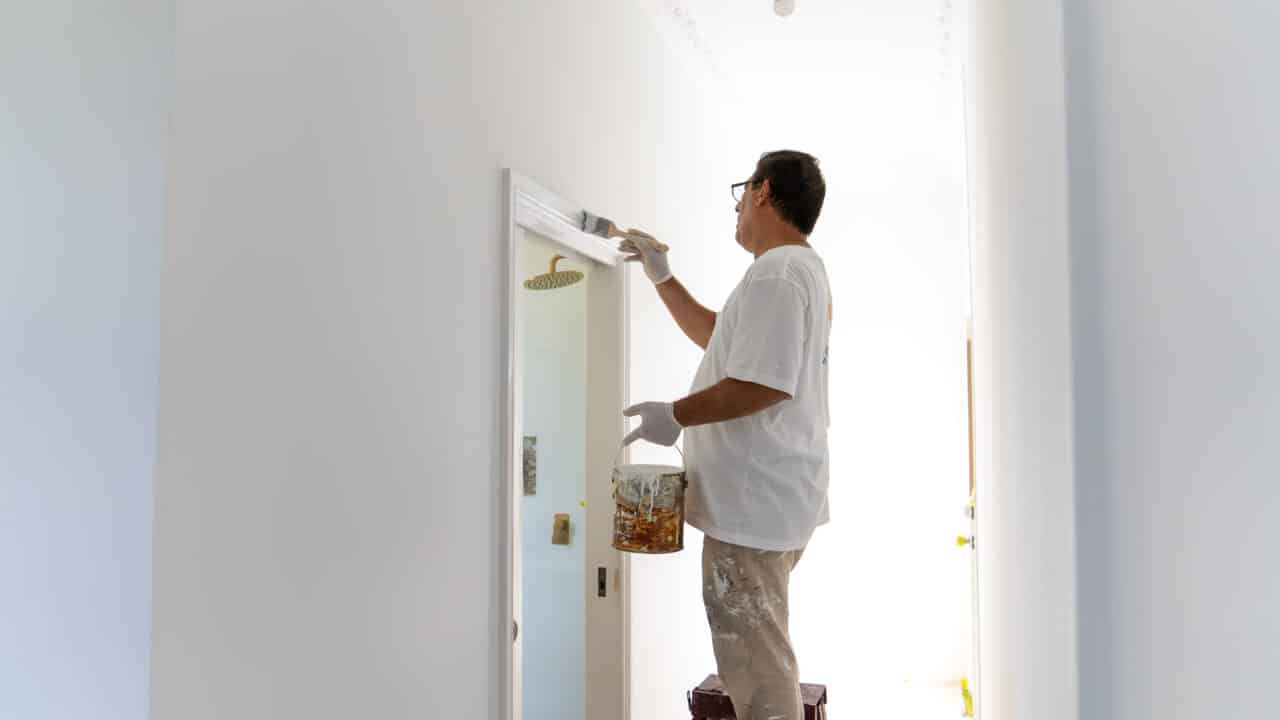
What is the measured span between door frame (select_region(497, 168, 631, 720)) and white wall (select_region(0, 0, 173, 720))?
2.87 ft

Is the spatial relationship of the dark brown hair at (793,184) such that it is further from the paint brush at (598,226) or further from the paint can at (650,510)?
the paint can at (650,510)

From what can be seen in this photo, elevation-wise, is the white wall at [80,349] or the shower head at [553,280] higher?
the shower head at [553,280]

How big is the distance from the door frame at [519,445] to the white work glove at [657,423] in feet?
0.91

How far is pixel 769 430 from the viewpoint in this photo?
188 cm

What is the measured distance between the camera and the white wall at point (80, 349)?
86cm

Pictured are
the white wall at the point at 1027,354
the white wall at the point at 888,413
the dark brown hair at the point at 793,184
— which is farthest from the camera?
the white wall at the point at 888,413

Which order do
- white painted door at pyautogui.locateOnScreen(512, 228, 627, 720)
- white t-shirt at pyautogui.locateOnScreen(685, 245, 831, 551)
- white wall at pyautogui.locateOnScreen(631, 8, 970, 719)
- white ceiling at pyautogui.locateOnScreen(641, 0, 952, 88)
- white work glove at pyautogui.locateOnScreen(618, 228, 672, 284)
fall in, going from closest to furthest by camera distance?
white t-shirt at pyautogui.locateOnScreen(685, 245, 831, 551) → white work glove at pyautogui.locateOnScreen(618, 228, 672, 284) → white painted door at pyautogui.locateOnScreen(512, 228, 627, 720) → white ceiling at pyautogui.locateOnScreen(641, 0, 952, 88) → white wall at pyautogui.locateOnScreen(631, 8, 970, 719)

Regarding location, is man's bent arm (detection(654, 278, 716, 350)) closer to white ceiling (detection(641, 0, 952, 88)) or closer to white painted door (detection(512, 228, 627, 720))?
white painted door (detection(512, 228, 627, 720))

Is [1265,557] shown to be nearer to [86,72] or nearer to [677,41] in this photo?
[86,72]

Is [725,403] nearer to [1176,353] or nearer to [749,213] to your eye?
[749,213]

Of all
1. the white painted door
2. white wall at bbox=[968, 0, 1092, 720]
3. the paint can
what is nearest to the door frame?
the white painted door

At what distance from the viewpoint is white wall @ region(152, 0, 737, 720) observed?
93 centimetres

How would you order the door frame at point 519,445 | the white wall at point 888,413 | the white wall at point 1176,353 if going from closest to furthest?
1. the white wall at point 1176,353
2. the door frame at point 519,445
3. the white wall at point 888,413

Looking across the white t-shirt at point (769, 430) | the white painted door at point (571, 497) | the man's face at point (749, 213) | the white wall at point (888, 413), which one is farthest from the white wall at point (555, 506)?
the white wall at point (888, 413)
